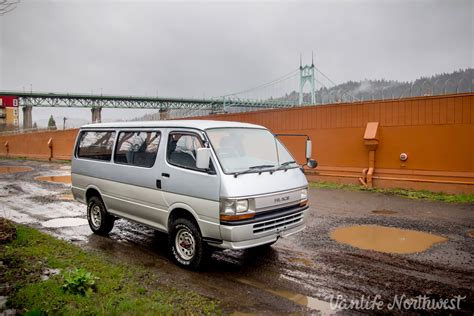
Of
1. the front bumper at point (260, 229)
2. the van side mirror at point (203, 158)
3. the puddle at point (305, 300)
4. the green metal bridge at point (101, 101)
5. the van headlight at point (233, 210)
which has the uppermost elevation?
the green metal bridge at point (101, 101)

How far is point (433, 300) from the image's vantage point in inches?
167

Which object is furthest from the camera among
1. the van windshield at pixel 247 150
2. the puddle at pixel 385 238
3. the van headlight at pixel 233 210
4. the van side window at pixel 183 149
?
the puddle at pixel 385 238

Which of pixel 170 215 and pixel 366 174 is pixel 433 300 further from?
pixel 366 174

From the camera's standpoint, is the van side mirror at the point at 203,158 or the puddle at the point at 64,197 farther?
the puddle at the point at 64,197

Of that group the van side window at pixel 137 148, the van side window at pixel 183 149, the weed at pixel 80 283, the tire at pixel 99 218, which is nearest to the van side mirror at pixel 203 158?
the van side window at pixel 183 149

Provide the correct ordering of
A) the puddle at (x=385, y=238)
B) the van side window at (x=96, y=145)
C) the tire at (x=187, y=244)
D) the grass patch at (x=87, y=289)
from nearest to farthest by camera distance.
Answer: the grass patch at (x=87, y=289)
the tire at (x=187, y=244)
the puddle at (x=385, y=238)
the van side window at (x=96, y=145)

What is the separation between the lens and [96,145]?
24.1 ft

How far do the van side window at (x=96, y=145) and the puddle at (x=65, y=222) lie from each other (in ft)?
5.23

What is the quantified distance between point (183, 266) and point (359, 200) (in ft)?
22.0

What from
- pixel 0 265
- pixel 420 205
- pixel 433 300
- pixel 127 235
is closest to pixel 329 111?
pixel 420 205

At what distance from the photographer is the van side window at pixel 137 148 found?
604 centimetres

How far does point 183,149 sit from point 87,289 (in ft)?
7.63

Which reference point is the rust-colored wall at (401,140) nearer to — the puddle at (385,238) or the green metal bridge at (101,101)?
the puddle at (385,238)

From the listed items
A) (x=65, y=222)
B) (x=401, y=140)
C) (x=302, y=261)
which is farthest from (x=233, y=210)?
(x=401, y=140)
